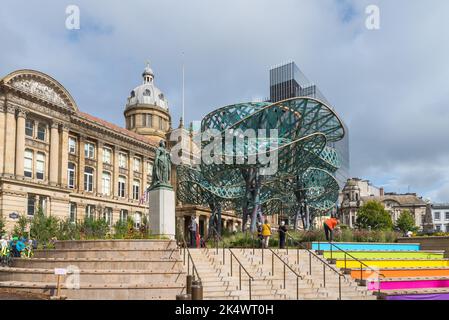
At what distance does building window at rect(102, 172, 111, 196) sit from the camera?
59338 millimetres

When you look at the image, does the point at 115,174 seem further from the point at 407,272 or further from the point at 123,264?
the point at 407,272

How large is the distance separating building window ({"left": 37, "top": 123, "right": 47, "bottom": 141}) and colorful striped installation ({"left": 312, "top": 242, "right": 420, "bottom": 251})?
118ft

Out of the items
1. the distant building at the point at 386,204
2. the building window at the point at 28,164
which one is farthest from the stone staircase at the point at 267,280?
the distant building at the point at 386,204

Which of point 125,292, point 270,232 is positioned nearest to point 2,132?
point 270,232

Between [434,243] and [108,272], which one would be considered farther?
[434,243]

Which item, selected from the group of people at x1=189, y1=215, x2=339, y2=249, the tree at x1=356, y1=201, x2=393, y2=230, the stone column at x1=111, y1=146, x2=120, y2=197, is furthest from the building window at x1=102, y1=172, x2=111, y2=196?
the tree at x1=356, y1=201, x2=393, y2=230

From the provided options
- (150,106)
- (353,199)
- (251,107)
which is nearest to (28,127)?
(251,107)

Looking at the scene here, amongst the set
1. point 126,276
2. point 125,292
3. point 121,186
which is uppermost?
point 121,186

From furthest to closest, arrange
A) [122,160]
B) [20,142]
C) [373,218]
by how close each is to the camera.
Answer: [373,218] → [122,160] → [20,142]

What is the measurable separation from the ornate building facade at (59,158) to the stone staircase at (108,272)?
2753 cm

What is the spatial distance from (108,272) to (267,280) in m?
5.21

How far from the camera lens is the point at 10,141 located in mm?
44156

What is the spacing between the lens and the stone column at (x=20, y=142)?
44.8 meters

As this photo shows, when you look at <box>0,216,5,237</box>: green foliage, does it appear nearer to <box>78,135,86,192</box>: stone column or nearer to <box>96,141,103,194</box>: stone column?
<box>78,135,86,192</box>: stone column
